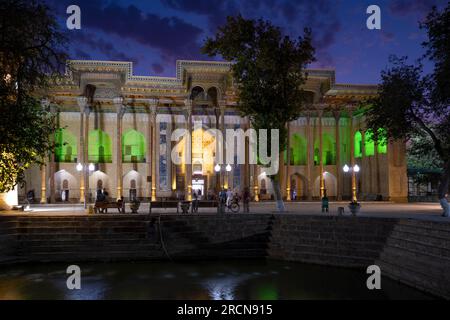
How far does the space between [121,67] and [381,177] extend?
20.0m

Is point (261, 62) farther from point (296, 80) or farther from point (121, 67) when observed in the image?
point (121, 67)

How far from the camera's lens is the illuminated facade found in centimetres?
3241

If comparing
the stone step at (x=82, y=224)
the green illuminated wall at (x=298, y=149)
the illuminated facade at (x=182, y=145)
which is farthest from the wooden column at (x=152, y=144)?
the stone step at (x=82, y=224)

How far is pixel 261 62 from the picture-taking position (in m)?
21.5

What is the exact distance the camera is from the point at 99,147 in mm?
38312

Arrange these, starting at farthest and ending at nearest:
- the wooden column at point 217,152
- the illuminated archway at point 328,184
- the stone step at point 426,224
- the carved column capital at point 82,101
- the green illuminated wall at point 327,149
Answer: the green illuminated wall at point 327,149, the illuminated archway at point 328,184, the wooden column at point 217,152, the carved column capital at point 82,101, the stone step at point 426,224

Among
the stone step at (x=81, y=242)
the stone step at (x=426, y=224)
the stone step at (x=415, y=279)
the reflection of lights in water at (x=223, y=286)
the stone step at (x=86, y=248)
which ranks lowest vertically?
the reflection of lights in water at (x=223, y=286)

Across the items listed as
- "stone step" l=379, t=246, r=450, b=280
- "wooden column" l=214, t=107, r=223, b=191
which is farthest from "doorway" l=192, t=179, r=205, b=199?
"stone step" l=379, t=246, r=450, b=280

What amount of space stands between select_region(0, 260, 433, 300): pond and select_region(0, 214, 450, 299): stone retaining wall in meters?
0.72

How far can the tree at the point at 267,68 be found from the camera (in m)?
21.8

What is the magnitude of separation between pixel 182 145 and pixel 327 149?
41.7 ft

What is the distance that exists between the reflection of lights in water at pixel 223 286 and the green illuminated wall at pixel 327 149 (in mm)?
28078

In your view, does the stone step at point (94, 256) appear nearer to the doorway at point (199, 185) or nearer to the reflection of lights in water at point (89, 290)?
the reflection of lights in water at point (89, 290)

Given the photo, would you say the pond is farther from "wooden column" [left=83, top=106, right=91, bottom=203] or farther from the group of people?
"wooden column" [left=83, top=106, right=91, bottom=203]
